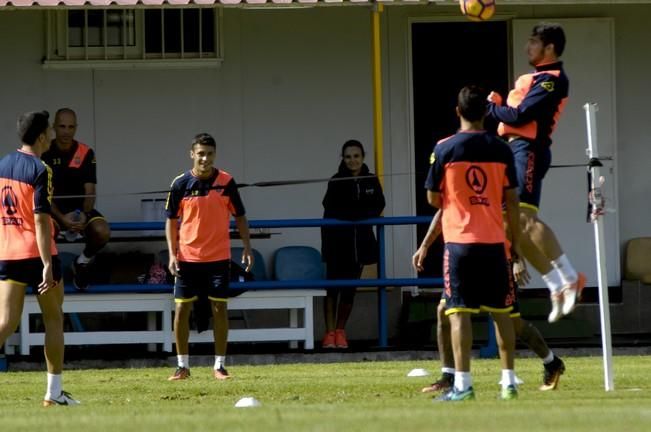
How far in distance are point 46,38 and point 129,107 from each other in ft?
3.56

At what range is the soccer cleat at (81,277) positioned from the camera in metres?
15.2

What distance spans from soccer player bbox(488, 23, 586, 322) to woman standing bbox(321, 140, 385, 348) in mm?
4663

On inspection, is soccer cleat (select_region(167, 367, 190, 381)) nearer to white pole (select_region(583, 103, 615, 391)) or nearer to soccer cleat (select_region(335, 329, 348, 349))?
soccer cleat (select_region(335, 329, 348, 349))

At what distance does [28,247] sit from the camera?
1092cm

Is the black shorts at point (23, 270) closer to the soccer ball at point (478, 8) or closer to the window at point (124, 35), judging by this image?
the soccer ball at point (478, 8)

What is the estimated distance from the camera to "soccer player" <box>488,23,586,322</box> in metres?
10.9

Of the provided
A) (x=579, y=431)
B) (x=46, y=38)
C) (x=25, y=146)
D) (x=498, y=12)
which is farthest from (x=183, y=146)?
(x=579, y=431)

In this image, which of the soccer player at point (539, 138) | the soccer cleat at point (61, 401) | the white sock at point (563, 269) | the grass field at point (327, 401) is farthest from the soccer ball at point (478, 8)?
the soccer cleat at point (61, 401)

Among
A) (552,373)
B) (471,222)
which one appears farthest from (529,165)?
(552,373)

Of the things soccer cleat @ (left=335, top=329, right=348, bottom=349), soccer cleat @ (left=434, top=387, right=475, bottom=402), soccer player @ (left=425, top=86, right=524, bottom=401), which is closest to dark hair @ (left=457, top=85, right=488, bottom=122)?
soccer player @ (left=425, top=86, right=524, bottom=401)

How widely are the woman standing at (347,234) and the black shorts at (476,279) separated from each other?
217 inches

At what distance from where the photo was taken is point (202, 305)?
49.6ft

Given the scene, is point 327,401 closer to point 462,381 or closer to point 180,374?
point 462,381

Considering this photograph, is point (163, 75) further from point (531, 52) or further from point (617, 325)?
point (531, 52)
